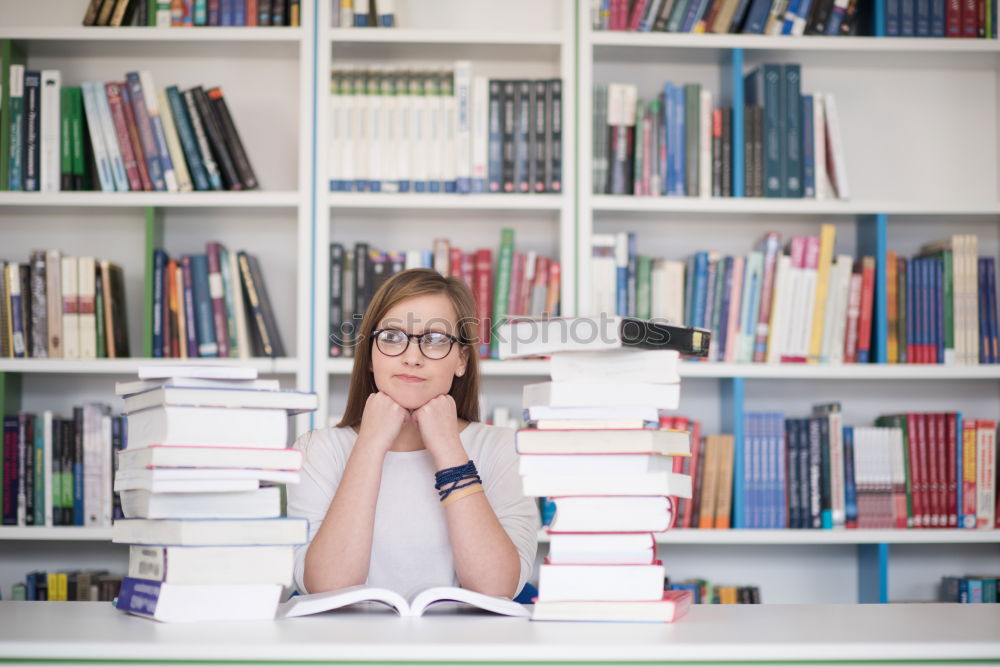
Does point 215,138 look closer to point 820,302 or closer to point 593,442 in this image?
point 820,302

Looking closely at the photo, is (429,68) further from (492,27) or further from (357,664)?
(357,664)

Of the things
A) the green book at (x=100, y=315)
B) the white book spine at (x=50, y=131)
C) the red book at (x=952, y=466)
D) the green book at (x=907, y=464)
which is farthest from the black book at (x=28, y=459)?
the red book at (x=952, y=466)

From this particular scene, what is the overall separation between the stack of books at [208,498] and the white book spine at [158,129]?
160 centimetres

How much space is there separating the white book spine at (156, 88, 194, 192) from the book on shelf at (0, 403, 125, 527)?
63 cm

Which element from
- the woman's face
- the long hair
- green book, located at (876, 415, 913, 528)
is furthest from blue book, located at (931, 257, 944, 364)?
the woman's face

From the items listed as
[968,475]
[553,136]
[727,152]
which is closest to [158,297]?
[553,136]

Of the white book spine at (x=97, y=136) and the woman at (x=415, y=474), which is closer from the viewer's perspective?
the woman at (x=415, y=474)

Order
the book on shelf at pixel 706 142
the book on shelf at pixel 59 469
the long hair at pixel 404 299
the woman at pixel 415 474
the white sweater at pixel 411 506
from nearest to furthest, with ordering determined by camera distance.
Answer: the woman at pixel 415 474
the white sweater at pixel 411 506
the long hair at pixel 404 299
the book on shelf at pixel 59 469
the book on shelf at pixel 706 142

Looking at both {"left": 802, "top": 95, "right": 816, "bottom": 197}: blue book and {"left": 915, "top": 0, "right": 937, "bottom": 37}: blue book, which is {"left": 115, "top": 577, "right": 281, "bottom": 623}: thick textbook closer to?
{"left": 802, "top": 95, "right": 816, "bottom": 197}: blue book

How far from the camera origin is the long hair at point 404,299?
183 centimetres

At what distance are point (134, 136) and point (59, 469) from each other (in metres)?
0.90

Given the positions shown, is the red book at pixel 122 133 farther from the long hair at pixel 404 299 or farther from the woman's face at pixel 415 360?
the woman's face at pixel 415 360

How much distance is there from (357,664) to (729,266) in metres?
1.97

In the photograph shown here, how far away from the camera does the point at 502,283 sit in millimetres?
2752
